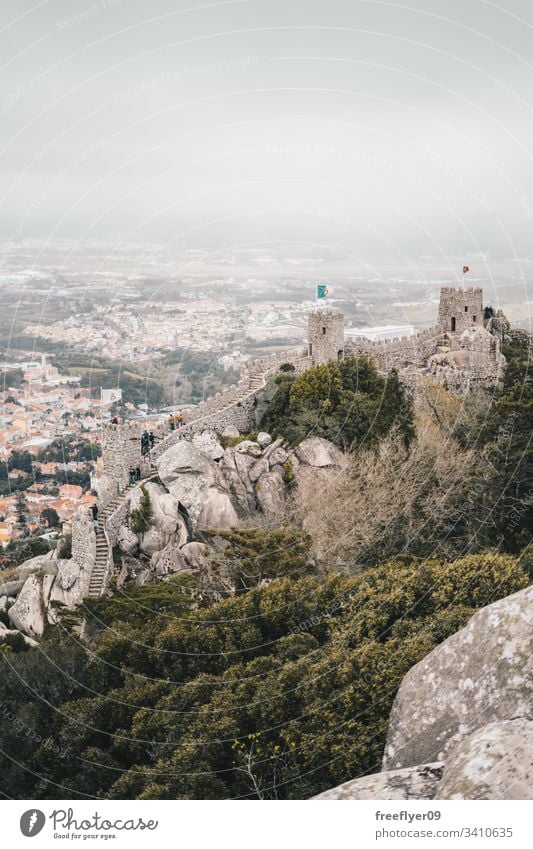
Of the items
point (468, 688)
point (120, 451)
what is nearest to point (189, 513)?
point (120, 451)

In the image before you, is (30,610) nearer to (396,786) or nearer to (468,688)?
(468,688)

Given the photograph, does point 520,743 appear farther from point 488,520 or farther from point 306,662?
point 488,520

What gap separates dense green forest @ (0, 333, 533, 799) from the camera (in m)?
18.5

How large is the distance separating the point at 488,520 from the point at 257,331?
16438 millimetres

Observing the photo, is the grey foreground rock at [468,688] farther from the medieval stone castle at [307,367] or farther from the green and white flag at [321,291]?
the green and white flag at [321,291]

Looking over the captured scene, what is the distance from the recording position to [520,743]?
11977 millimetres

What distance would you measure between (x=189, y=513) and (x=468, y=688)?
19550 mm

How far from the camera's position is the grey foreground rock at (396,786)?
42.0 feet

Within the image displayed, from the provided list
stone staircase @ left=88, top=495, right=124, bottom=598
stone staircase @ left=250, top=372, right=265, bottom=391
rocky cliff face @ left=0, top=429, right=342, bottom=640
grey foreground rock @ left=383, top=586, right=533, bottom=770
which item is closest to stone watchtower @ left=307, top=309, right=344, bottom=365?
stone staircase @ left=250, top=372, right=265, bottom=391

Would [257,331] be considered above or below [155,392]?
above

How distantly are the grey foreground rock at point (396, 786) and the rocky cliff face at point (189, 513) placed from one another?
52.7 ft

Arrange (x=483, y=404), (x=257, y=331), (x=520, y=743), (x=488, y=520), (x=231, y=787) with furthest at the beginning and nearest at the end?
(x=257, y=331), (x=483, y=404), (x=488, y=520), (x=231, y=787), (x=520, y=743)

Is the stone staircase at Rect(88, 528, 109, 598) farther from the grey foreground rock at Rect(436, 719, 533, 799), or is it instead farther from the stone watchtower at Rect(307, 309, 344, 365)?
the grey foreground rock at Rect(436, 719, 533, 799)

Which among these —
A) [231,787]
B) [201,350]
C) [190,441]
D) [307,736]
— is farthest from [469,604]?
[201,350]
